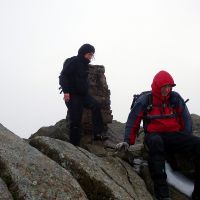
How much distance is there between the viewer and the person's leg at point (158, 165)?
36.9ft

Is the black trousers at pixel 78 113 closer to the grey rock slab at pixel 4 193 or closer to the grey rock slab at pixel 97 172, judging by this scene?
the grey rock slab at pixel 97 172

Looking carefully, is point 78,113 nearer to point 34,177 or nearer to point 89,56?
point 89,56

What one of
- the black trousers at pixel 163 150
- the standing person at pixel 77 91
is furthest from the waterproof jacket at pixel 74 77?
the black trousers at pixel 163 150

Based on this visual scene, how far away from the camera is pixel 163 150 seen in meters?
12.0

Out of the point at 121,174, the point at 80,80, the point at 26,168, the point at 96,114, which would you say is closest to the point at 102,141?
the point at 96,114

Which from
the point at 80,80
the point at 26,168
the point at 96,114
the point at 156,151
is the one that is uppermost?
the point at 80,80

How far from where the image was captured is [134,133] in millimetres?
13016

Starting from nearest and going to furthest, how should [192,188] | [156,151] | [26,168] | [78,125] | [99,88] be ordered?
1. [26,168]
2. [156,151]
3. [192,188]
4. [78,125]
5. [99,88]

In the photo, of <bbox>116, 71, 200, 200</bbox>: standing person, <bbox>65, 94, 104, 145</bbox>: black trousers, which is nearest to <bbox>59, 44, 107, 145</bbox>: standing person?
<bbox>65, 94, 104, 145</bbox>: black trousers


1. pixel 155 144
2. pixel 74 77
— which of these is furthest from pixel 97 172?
pixel 74 77

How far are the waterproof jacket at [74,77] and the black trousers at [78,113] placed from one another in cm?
27

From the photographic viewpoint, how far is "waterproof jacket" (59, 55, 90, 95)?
15484 millimetres

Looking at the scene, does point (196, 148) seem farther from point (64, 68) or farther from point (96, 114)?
point (64, 68)

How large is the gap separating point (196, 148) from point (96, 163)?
3.09m
